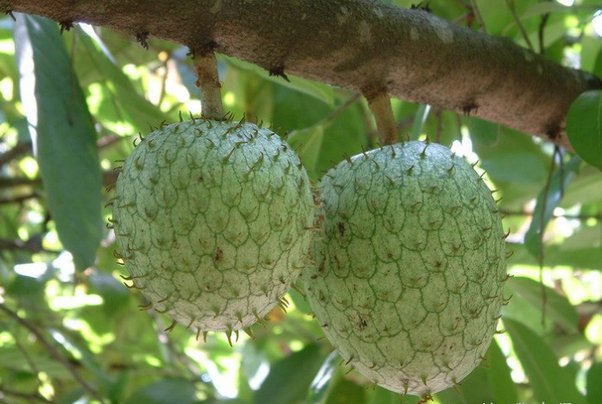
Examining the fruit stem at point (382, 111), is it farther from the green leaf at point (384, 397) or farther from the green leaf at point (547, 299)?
the green leaf at point (547, 299)

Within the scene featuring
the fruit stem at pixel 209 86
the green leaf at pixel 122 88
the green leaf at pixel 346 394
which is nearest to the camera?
the fruit stem at pixel 209 86

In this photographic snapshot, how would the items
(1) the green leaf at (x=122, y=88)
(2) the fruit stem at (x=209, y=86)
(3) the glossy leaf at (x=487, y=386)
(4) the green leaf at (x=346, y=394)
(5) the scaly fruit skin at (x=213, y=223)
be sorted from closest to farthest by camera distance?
(5) the scaly fruit skin at (x=213, y=223) → (2) the fruit stem at (x=209, y=86) → (3) the glossy leaf at (x=487, y=386) → (1) the green leaf at (x=122, y=88) → (4) the green leaf at (x=346, y=394)

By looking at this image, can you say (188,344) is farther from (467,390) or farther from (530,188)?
(467,390)

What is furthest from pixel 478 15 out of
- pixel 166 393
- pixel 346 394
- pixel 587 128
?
pixel 166 393

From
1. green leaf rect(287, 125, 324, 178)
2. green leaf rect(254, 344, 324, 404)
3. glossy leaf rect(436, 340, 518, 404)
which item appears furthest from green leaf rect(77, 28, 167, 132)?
glossy leaf rect(436, 340, 518, 404)

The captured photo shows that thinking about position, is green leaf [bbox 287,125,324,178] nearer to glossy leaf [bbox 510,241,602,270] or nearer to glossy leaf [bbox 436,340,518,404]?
glossy leaf [bbox 436,340,518,404]

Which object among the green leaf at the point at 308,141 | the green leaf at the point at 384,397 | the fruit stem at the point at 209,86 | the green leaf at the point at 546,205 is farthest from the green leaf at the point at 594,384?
the fruit stem at the point at 209,86
